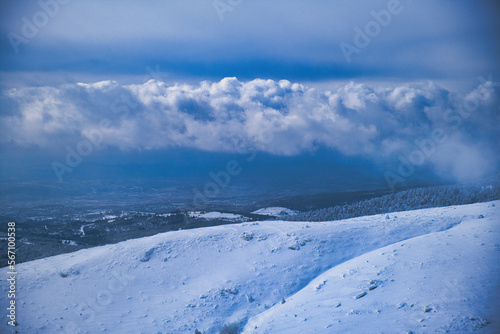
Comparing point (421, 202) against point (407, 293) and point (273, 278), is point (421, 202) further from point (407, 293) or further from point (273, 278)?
point (407, 293)

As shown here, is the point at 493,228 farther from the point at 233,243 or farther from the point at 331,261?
the point at 233,243

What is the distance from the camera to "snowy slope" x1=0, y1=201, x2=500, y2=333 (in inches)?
513

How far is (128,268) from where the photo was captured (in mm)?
22219

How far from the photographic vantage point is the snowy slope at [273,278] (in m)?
13.0

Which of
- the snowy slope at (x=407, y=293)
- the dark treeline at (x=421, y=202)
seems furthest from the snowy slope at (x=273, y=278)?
the dark treeline at (x=421, y=202)

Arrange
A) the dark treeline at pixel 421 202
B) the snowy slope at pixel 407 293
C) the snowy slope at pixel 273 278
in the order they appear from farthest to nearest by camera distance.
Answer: the dark treeline at pixel 421 202 < the snowy slope at pixel 273 278 < the snowy slope at pixel 407 293


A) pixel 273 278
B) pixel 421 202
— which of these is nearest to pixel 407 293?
pixel 273 278

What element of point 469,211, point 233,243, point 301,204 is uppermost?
point 233,243

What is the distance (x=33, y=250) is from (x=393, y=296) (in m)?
46.0

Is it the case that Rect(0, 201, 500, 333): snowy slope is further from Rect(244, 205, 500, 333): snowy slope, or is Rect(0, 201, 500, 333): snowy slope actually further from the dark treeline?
the dark treeline

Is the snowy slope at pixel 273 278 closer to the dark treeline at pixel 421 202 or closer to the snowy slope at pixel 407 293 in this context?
the snowy slope at pixel 407 293

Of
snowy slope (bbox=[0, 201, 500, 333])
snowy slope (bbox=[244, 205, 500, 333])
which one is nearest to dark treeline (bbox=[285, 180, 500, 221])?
snowy slope (bbox=[0, 201, 500, 333])

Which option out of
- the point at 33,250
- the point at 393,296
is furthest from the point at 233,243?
the point at 33,250

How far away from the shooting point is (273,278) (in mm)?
18969
